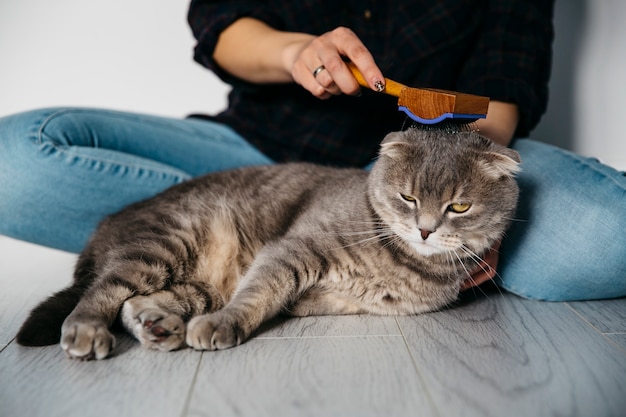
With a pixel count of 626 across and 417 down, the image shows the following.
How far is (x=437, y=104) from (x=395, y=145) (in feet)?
0.57

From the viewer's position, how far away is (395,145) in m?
1.32

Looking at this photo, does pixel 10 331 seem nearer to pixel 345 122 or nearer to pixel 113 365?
pixel 113 365

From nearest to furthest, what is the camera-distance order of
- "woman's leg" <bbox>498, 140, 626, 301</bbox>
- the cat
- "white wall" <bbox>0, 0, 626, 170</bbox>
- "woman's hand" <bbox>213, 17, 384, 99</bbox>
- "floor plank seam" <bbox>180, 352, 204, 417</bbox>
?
"floor plank seam" <bbox>180, 352, 204, 417</bbox> < the cat < "woman's hand" <bbox>213, 17, 384, 99</bbox> < "woman's leg" <bbox>498, 140, 626, 301</bbox> < "white wall" <bbox>0, 0, 626, 170</bbox>

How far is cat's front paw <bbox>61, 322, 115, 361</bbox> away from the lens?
1075mm

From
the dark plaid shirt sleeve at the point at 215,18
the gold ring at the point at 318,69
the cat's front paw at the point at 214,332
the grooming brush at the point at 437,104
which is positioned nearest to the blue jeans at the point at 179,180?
the dark plaid shirt sleeve at the point at 215,18

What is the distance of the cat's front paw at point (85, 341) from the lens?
1075mm

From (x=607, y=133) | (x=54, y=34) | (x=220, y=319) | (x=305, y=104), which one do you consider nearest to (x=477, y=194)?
(x=220, y=319)

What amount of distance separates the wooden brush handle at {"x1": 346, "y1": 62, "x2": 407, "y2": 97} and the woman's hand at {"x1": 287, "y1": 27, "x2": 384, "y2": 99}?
1 cm

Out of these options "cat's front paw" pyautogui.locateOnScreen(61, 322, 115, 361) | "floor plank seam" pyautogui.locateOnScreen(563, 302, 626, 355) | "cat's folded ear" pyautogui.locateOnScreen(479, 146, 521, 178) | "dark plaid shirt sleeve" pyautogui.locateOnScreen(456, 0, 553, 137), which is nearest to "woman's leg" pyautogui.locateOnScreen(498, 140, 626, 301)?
"floor plank seam" pyautogui.locateOnScreen(563, 302, 626, 355)

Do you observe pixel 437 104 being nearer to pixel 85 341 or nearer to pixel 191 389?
pixel 191 389

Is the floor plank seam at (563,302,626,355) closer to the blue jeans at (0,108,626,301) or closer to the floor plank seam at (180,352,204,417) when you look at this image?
the blue jeans at (0,108,626,301)

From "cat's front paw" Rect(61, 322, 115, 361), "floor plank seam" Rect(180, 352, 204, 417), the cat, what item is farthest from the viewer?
the cat

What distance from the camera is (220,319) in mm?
1158

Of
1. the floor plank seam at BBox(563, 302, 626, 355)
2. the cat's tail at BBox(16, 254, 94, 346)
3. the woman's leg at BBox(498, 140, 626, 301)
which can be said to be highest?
the woman's leg at BBox(498, 140, 626, 301)
